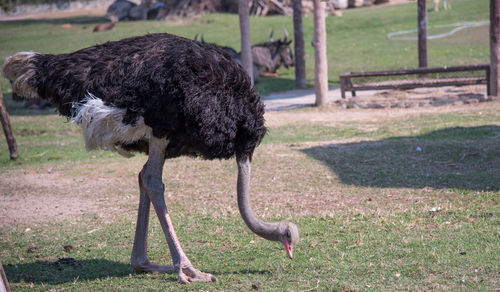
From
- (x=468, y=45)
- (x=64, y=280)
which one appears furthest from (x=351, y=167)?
(x=468, y=45)

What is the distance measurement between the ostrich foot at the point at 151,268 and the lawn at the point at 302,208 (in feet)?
0.18

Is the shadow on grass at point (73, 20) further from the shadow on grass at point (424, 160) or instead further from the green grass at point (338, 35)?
the shadow on grass at point (424, 160)

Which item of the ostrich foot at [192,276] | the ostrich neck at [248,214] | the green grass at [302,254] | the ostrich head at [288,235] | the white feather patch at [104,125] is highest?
the white feather patch at [104,125]

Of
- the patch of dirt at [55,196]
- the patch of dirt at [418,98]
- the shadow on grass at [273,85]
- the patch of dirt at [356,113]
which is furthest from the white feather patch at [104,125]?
the shadow on grass at [273,85]

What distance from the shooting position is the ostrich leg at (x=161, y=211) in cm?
Answer: 439

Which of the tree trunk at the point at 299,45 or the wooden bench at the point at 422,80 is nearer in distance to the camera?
the wooden bench at the point at 422,80

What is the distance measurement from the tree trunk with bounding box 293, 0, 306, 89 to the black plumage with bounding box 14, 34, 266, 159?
45.9 ft

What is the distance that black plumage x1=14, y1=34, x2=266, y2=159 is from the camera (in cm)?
430

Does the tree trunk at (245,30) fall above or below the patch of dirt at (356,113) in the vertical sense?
above

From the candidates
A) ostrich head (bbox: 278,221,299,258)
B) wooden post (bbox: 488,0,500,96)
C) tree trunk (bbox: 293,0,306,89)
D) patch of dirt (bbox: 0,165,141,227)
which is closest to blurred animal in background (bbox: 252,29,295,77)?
tree trunk (bbox: 293,0,306,89)

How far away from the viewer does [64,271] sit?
16.0ft

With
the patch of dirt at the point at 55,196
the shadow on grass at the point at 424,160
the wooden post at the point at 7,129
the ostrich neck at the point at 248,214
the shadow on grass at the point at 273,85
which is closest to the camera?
the ostrich neck at the point at 248,214

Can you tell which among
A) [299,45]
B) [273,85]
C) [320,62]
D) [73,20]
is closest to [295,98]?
[320,62]

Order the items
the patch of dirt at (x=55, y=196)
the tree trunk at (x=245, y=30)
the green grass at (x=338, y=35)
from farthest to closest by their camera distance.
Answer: the green grass at (x=338, y=35) < the tree trunk at (x=245, y=30) < the patch of dirt at (x=55, y=196)
